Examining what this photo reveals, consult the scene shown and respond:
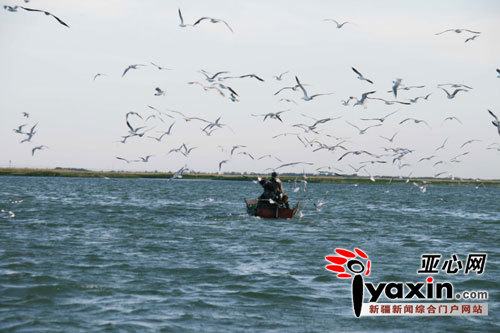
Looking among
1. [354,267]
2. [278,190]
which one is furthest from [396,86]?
[278,190]

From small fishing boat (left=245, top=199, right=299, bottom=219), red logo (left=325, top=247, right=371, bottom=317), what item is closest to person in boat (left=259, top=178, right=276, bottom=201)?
small fishing boat (left=245, top=199, right=299, bottom=219)

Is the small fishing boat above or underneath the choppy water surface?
above

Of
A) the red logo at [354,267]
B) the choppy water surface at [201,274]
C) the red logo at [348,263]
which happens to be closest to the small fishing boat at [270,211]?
the choppy water surface at [201,274]

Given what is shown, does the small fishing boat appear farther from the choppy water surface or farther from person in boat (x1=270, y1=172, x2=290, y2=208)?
the choppy water surface

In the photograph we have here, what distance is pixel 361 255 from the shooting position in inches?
993

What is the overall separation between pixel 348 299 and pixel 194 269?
5658 mm

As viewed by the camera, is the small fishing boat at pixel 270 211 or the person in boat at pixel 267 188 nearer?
the person in boat at pixel 267 188

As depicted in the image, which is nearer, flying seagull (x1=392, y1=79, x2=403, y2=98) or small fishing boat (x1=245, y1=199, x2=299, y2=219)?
flying seagull (x1=392, y1=79, x2=403, y2=98)

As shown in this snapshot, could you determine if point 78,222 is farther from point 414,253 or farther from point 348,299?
point 348,299

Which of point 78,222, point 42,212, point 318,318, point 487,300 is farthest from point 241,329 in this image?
point 42,212

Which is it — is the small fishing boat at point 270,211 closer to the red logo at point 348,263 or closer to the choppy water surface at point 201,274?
the choppy water surface at point 201,274

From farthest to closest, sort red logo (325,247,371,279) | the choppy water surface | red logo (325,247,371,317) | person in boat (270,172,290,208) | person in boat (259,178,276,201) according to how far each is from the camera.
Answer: person in boat (259,178,276,201)
person in boat (270,172,290,208)
red logo (325,247,371,279)
red logo (325,247,371,317)
the choppy water surface

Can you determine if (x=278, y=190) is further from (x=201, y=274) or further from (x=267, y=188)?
(x=201, y=274)

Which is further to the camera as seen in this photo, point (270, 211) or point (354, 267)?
point (270, 211)
